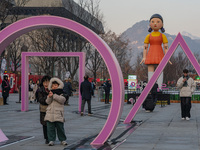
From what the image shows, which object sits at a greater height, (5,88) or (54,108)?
(5,88)

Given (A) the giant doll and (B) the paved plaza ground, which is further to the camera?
(A) the giant doll

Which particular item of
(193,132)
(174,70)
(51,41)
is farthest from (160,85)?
(174,70)

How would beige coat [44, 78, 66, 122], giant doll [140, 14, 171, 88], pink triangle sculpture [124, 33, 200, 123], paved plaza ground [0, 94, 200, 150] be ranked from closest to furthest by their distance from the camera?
beige coat [44, 78, 66, 122] → paved plaza ground [0, 94, 200, 150] → pink triangle sculpture [124, 33, 200, 123] → giant doll [140, 14, 171, 88]

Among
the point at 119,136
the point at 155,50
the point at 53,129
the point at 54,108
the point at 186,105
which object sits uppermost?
the point at 155,50

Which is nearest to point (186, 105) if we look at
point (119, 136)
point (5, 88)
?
point (119, 136)

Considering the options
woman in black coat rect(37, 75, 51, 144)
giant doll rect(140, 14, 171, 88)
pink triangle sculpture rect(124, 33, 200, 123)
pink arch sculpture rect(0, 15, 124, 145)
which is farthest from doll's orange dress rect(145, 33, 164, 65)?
woman in black coat rect(37, 75, 51, 144)

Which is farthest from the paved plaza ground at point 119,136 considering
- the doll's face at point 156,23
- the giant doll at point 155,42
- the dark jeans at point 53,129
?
the giant doll at point 155,42

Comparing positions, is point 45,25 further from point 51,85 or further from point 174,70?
point 174,70

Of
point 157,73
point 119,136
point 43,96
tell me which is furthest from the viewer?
point 157,73

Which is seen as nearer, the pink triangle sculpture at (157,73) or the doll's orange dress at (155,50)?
the pink triangle sculpture at (157,73)

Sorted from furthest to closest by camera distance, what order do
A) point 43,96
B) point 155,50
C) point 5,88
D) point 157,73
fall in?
point 155,50 < point 5,88 < point 157,73 < point 43,96

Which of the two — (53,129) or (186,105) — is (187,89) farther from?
(53,129)

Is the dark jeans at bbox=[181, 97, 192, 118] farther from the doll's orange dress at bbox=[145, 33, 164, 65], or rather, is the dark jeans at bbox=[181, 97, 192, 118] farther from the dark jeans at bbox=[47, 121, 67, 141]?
the doll's orange dress at bbox=[145, 33, 164, 65]

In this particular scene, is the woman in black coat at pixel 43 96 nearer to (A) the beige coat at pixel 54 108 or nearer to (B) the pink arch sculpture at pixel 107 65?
(A) the beige coat at pixel 54 108
